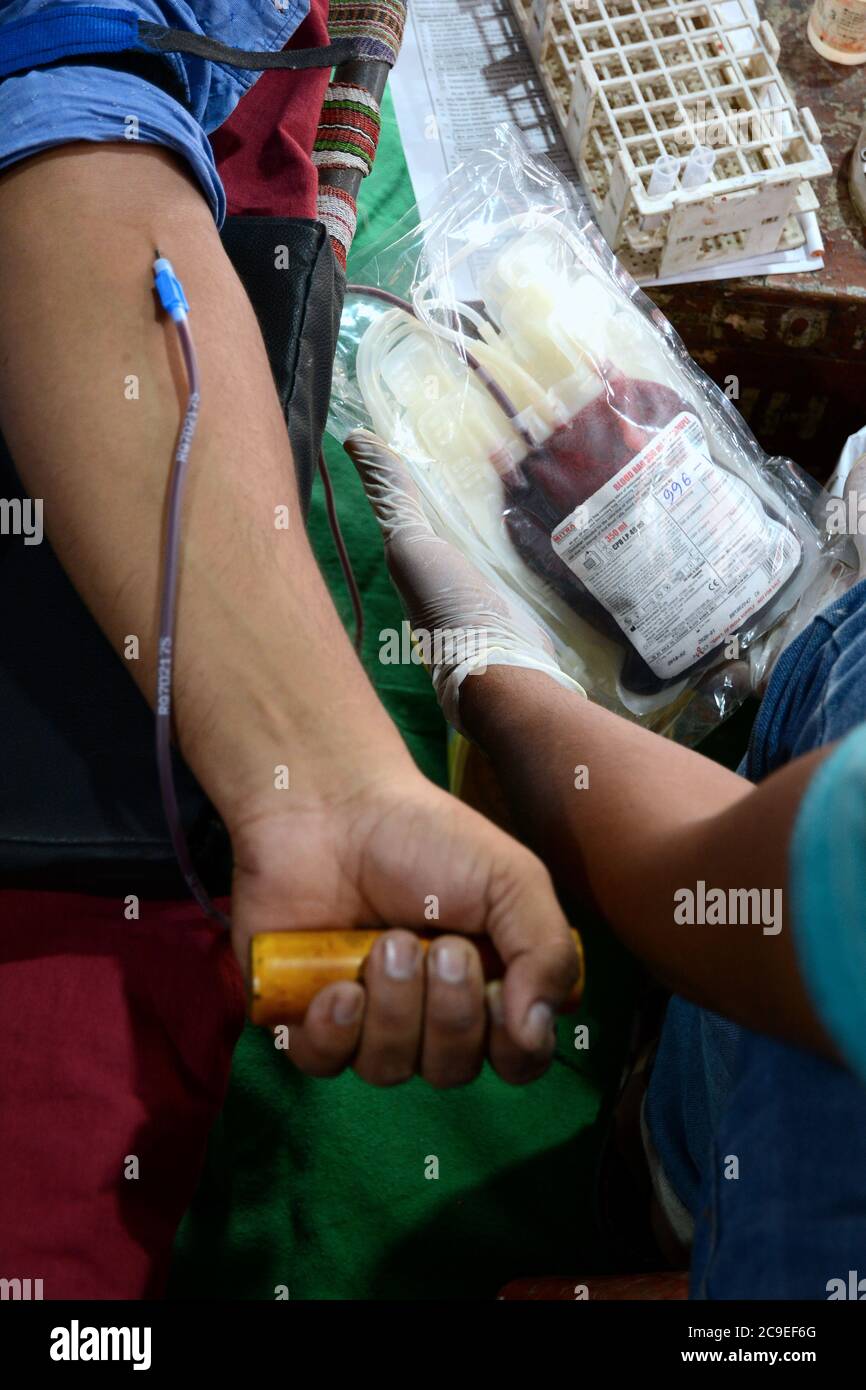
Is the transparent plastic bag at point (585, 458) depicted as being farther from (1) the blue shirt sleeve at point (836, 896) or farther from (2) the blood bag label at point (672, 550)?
(1) the blue shirt sleeve at point (836, 896)

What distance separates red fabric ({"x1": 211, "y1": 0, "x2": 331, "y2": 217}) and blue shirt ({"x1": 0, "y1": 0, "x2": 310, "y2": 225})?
100mm

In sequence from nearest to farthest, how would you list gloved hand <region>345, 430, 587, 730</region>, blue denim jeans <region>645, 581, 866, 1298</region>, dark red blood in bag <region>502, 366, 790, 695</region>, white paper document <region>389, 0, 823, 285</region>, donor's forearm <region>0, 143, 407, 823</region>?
blue denim jeans <region>645, 581, 866, 1298</region>
donor's forearm <region>0, 143, 407, 823</region>
gloved hand <region>345, 430, 587, 730</region>
dark red blood in bag <region>502, 366, 790, 695</region>
white paper document <region>389, 0, 823, 285</region>

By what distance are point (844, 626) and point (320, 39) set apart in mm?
769

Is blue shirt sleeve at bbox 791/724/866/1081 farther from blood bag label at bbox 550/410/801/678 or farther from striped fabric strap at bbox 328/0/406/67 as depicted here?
striped fabric strap at bbox 328/0/406/67

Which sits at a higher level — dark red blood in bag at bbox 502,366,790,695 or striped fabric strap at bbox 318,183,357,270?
striped fabric strap at bbox 318,183,357,270

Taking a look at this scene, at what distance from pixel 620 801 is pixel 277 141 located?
745 millimetres

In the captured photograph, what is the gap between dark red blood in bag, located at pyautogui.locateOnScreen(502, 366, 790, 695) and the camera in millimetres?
1070

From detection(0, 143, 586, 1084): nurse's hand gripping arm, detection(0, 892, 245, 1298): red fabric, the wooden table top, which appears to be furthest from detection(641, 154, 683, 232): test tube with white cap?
detection(0, 892, 245, 1298): red fabric

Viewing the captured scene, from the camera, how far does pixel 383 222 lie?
1719 mm

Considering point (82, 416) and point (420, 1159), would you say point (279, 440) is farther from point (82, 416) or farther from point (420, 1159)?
point (420, 1159)

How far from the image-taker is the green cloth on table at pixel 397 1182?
3.62 ft

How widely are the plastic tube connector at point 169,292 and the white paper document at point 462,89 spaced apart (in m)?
0.74

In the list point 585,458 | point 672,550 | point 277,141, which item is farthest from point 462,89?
point 672,550

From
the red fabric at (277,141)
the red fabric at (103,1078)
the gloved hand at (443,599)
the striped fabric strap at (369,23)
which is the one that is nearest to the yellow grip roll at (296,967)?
the red fabric at (103,1078)
